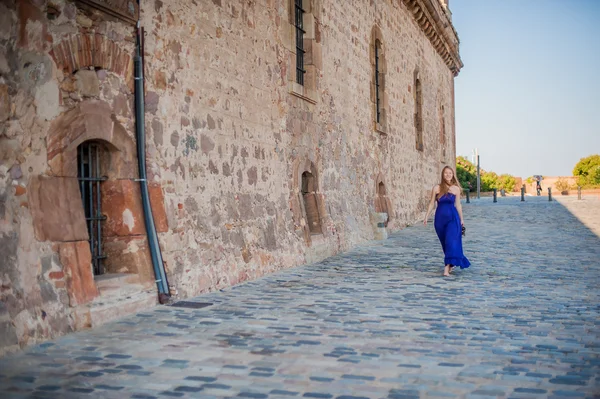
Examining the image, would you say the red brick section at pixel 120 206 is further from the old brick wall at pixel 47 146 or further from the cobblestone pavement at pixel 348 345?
the cobblestone pavement at pixel 348 345

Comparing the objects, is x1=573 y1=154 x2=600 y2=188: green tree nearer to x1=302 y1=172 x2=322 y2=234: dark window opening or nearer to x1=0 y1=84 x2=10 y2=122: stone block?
x1=302 y1=172 x2=322 y2=234: dark window opening

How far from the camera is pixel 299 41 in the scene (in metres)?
10.7

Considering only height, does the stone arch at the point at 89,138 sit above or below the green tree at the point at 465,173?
below

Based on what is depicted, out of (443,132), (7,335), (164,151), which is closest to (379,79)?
(164,151)

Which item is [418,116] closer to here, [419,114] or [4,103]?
[419,114]

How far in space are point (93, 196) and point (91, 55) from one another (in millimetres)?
1289

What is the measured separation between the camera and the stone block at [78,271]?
5023mm

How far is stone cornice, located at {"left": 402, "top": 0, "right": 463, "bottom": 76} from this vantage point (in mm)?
19633

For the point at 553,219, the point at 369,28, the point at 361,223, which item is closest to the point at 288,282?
the point at 361,223

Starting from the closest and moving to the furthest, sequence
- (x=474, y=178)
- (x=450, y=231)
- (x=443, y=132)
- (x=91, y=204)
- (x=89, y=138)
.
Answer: (x=89, y=138) < (x=91, y=204) < (x=450, y=231) < (x=443, y=132) < (x=474, y=178)

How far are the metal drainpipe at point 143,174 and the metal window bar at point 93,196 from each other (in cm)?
38

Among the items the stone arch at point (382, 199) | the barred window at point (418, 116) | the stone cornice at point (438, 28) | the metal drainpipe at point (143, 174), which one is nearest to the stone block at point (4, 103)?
the metal drainpipe at point (143, 174)

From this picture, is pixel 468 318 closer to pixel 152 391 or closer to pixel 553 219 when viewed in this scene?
pixel 152 391

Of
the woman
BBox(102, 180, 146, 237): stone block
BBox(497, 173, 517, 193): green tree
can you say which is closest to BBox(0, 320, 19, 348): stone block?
BBox(102, 180, 146, 237): stone block
